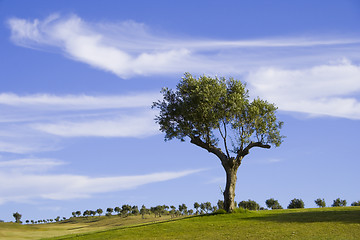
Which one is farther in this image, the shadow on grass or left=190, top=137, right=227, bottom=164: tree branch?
left=190, top=137, right=227, bottom=164: tree branch

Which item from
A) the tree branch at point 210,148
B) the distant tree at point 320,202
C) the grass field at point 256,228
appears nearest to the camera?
the grass field at point 256,228

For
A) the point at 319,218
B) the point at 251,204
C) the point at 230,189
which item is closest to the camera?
the point at 319,218

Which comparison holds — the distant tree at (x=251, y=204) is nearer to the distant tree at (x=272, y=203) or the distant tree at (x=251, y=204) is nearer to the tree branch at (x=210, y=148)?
the distant tree at (x=272, y=203)

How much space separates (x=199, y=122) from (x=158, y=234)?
69.3 ft

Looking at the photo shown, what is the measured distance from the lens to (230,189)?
5812 cm

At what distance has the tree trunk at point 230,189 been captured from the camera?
5803 cm

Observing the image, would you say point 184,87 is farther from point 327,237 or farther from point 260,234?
point 327,237

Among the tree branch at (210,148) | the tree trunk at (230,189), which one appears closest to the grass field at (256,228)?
the tree trunk at (230,189)

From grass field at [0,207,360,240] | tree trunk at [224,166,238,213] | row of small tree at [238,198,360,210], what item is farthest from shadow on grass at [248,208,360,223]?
row of small tree at [238,198,360,210]

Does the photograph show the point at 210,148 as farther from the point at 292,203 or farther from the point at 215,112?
the point at 292,203

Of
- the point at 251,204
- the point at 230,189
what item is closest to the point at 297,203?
the point at 251,204

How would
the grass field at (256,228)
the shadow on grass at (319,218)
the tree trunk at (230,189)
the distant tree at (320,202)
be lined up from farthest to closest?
the distant tree at (320,202) < the tree trunk at (230,189) < the shadow on grass at (319,218) < the grass field at (256,228)

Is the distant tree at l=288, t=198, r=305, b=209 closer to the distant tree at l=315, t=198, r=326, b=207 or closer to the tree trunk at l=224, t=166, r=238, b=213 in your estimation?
the distant tree at l=315, t=198, r=326, b=207

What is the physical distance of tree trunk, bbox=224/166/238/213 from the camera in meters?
58.0
